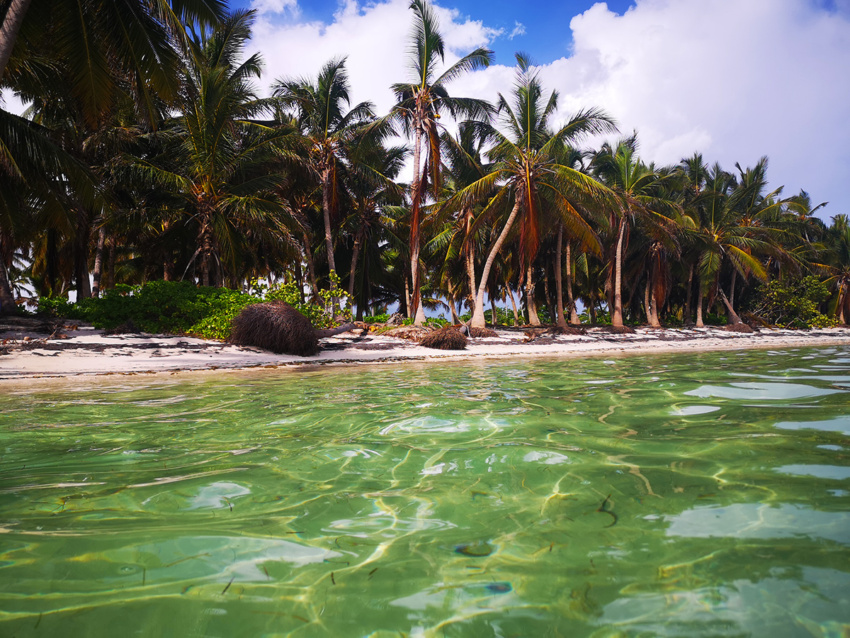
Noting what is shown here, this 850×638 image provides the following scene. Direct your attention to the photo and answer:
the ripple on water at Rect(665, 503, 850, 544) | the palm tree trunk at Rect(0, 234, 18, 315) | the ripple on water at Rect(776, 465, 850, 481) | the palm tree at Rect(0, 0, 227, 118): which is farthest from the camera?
the palm tree trunk at Rect(0, 234, 18, 315)

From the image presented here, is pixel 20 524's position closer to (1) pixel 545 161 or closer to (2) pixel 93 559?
(2) pixel 93 559

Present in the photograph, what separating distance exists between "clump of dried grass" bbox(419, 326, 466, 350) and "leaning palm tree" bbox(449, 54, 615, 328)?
166 inches

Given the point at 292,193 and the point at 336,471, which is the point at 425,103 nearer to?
the point at 292,193

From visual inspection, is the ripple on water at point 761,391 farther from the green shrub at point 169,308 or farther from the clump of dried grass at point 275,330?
the green shrub at point 169,308

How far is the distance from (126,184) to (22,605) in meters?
17.7

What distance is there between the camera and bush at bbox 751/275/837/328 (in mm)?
27422

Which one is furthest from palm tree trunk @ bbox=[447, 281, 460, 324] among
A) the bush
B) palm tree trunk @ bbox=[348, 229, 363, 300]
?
the bush

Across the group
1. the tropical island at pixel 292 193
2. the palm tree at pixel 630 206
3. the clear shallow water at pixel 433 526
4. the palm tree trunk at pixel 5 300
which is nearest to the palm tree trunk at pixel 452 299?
the tropical island at pixel 292 193

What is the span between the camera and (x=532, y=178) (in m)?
16.3

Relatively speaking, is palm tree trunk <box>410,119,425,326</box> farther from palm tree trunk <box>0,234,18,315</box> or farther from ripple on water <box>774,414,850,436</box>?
ripple on water <box>774,414,850,436</box>

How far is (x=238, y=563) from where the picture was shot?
138 cm

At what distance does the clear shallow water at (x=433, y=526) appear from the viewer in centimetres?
113

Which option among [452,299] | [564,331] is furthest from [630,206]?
[452,299]

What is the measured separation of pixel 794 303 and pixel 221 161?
32.5m
